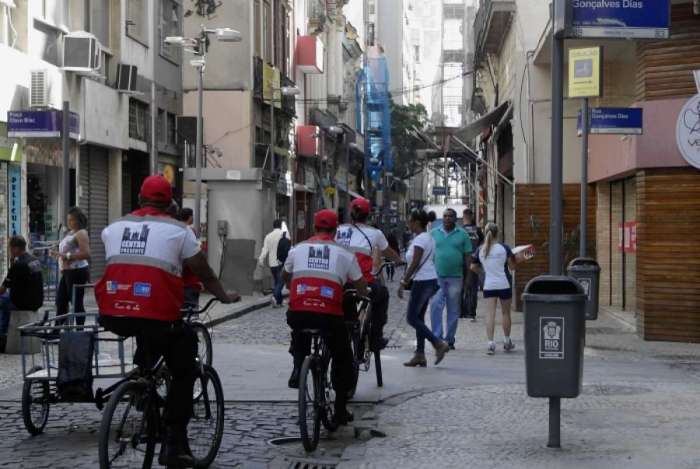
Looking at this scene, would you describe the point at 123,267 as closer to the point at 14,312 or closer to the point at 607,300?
the point at 14,312

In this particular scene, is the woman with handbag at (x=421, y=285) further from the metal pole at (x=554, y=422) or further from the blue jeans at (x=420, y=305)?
the metal pole at (x=554, y=422)

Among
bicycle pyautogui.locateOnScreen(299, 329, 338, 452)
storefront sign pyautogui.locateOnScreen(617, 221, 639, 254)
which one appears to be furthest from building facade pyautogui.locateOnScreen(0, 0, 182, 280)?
bicycle pyautogui.locateOnScreen(299, 329, 338, 452)

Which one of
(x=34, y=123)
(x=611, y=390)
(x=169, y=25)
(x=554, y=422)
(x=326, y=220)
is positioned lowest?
(x=611, y=390)

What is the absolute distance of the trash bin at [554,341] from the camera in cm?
834

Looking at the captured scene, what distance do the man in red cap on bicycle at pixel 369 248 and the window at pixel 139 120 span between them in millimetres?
19267

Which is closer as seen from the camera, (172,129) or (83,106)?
(83,106)

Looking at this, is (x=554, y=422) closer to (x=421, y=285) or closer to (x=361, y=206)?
(x=361, y=206)

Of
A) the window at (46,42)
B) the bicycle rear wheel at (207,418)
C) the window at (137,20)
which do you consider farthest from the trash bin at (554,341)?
the window at (137,20)

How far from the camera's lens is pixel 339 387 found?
943 cm

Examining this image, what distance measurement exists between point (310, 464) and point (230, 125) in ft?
104

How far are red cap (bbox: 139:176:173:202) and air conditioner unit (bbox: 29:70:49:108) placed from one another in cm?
1603

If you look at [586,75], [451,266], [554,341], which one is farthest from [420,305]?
[554,341]

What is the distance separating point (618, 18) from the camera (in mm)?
9414

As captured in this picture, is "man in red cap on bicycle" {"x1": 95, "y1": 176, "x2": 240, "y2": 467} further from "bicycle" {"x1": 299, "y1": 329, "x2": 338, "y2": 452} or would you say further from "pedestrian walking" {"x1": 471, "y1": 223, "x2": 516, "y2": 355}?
"pedestrian walking" {"x1": 471, "y1": 223, "x2": 516, "y2": 355}
